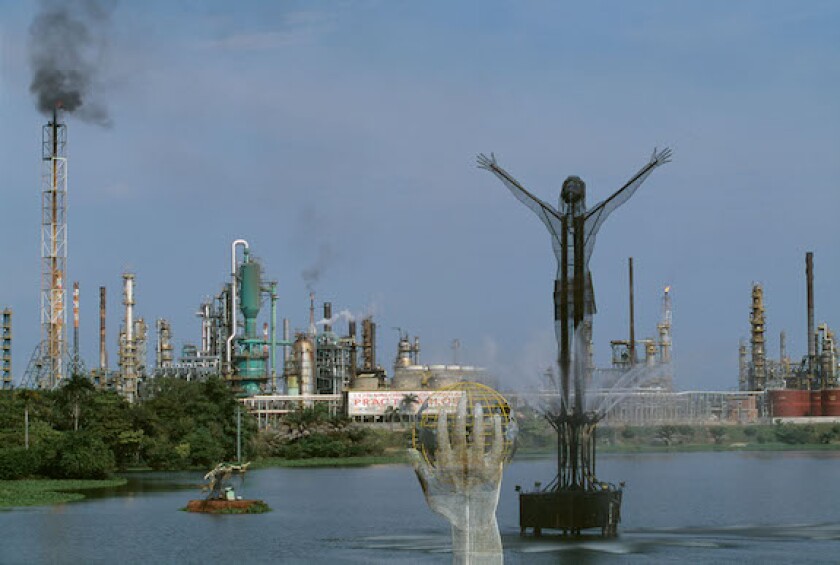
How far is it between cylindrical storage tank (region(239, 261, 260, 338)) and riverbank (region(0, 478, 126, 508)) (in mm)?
65708

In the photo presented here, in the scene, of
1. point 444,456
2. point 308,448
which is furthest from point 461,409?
point 308,448

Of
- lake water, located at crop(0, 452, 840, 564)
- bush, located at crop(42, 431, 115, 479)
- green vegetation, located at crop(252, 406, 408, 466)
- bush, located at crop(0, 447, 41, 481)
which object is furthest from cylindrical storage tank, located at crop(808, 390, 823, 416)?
bush, located at crop(0, 447, 41, 481)

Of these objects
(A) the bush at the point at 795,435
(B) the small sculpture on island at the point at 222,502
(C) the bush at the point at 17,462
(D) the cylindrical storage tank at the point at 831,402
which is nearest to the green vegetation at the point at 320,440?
(C) the bush at the point at 17,462

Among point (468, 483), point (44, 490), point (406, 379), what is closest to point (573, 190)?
point (468, 483)

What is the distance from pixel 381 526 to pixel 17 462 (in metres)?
38.4

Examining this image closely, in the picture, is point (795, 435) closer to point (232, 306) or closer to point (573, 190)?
point (232, 306)

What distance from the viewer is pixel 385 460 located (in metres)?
158

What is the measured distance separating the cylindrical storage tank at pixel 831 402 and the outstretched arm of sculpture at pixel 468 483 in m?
168

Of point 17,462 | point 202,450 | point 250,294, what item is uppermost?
point 250,294

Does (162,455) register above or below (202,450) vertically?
below

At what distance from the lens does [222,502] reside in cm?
8331

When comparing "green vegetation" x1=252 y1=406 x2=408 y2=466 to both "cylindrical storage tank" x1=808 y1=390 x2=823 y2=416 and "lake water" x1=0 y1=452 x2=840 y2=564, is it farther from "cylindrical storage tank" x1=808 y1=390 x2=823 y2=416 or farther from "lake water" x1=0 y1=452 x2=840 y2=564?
"cylindrical storage tank" x1=808 y1=390 x2=823 y2=416

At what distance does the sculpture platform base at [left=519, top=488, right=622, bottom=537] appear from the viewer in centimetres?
6306

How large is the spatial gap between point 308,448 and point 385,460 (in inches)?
321
